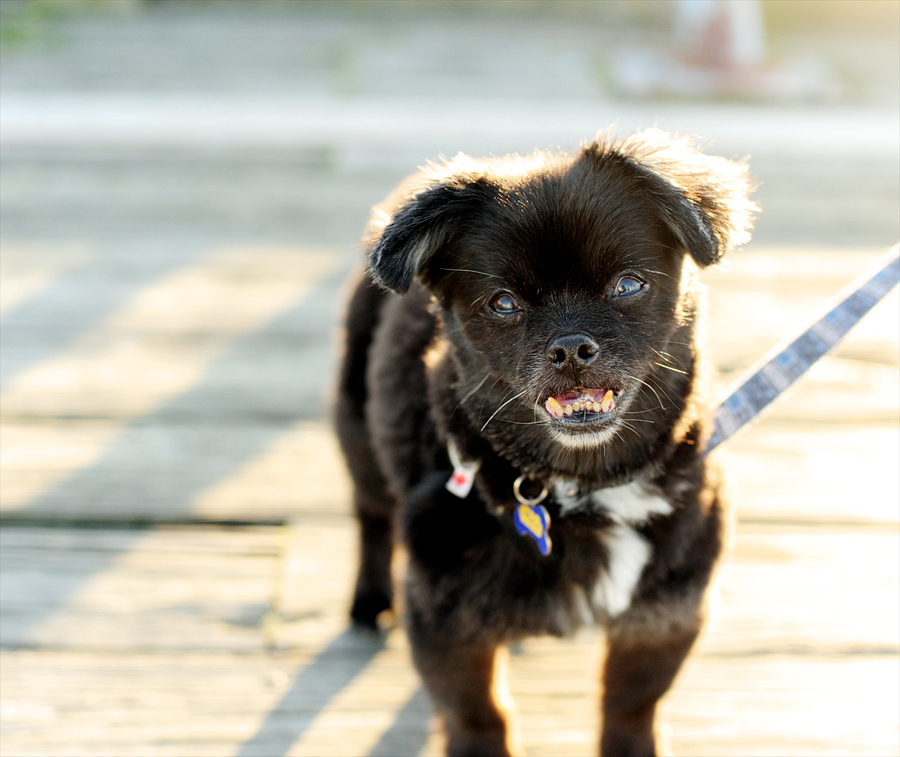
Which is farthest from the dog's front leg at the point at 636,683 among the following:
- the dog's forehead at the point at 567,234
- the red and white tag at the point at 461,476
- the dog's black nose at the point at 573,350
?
the dog's forehead at the point at 567,234

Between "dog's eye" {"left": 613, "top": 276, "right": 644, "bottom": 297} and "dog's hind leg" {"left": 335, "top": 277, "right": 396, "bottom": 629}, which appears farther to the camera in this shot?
"dog's hind leg" {"left": 335, "top": 277, "right": 396, "bottom": 629}

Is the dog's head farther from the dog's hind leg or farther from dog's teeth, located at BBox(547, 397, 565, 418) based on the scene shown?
the dog's hind leg

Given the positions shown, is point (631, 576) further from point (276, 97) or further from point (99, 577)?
point (276, 97)

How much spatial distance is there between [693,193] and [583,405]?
0.43 metres

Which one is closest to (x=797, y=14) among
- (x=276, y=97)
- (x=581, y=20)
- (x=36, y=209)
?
(x=581, y=20)

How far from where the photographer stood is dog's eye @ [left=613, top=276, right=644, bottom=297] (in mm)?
1718

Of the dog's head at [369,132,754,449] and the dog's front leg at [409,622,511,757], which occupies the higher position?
the dog's head at [369,132,754,449]

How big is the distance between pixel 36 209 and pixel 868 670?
14.3ft

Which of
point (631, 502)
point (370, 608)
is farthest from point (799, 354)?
point (370, 608)

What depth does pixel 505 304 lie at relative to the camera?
1.75 m

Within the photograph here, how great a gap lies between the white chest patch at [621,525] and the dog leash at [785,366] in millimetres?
90

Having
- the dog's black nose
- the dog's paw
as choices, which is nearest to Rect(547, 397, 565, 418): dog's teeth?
the dog's black nose

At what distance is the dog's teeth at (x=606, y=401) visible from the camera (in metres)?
1.71

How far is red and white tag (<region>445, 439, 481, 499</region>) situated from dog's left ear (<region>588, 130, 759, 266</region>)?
59 cm
